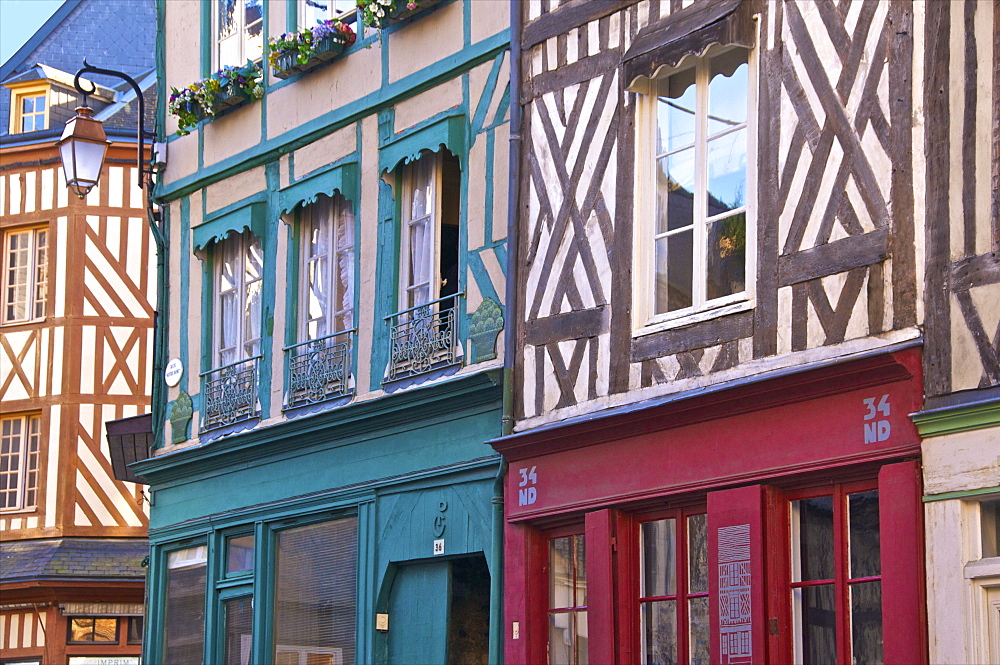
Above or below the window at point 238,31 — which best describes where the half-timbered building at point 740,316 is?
below

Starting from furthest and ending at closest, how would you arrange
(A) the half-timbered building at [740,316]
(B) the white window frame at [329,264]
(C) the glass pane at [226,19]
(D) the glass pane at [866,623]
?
1. (C) the glass pane at [226,19]
2. (B) the white window frame at [329,264]
3. (D) the glass pane at [866,623]
4. (A) the half-timbered building at [740,316]

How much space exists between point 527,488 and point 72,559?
1207 cm

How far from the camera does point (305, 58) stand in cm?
1370

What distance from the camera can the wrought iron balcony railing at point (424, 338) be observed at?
39.3 feet

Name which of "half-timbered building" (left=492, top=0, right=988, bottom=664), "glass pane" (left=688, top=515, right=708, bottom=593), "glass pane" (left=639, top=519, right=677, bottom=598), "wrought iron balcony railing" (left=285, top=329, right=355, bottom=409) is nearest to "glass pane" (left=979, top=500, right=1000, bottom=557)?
"half-timbered building" (left=492, top=0, right=988, bottom=664)

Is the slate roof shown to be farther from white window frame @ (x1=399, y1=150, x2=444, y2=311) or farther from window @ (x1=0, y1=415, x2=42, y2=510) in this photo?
white window frame @ (x1=399, y1=150, x2=444, y2=311)

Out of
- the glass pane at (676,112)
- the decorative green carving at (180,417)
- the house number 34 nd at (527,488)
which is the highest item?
the glass pane at (676,112)

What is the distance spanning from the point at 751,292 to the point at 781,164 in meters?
0.70

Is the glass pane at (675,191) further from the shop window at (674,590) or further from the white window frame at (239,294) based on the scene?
the white window frame at (239,294)

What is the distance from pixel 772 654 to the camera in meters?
8.88

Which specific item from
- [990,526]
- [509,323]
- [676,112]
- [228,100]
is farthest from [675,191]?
[228,100]

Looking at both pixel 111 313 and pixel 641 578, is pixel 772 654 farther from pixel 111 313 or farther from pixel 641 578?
pixel 111 313

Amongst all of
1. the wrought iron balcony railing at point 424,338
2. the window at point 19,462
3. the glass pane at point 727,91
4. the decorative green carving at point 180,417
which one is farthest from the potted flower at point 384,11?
the window at point 19,462

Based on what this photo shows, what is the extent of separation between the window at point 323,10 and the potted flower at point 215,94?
0.69 meters
